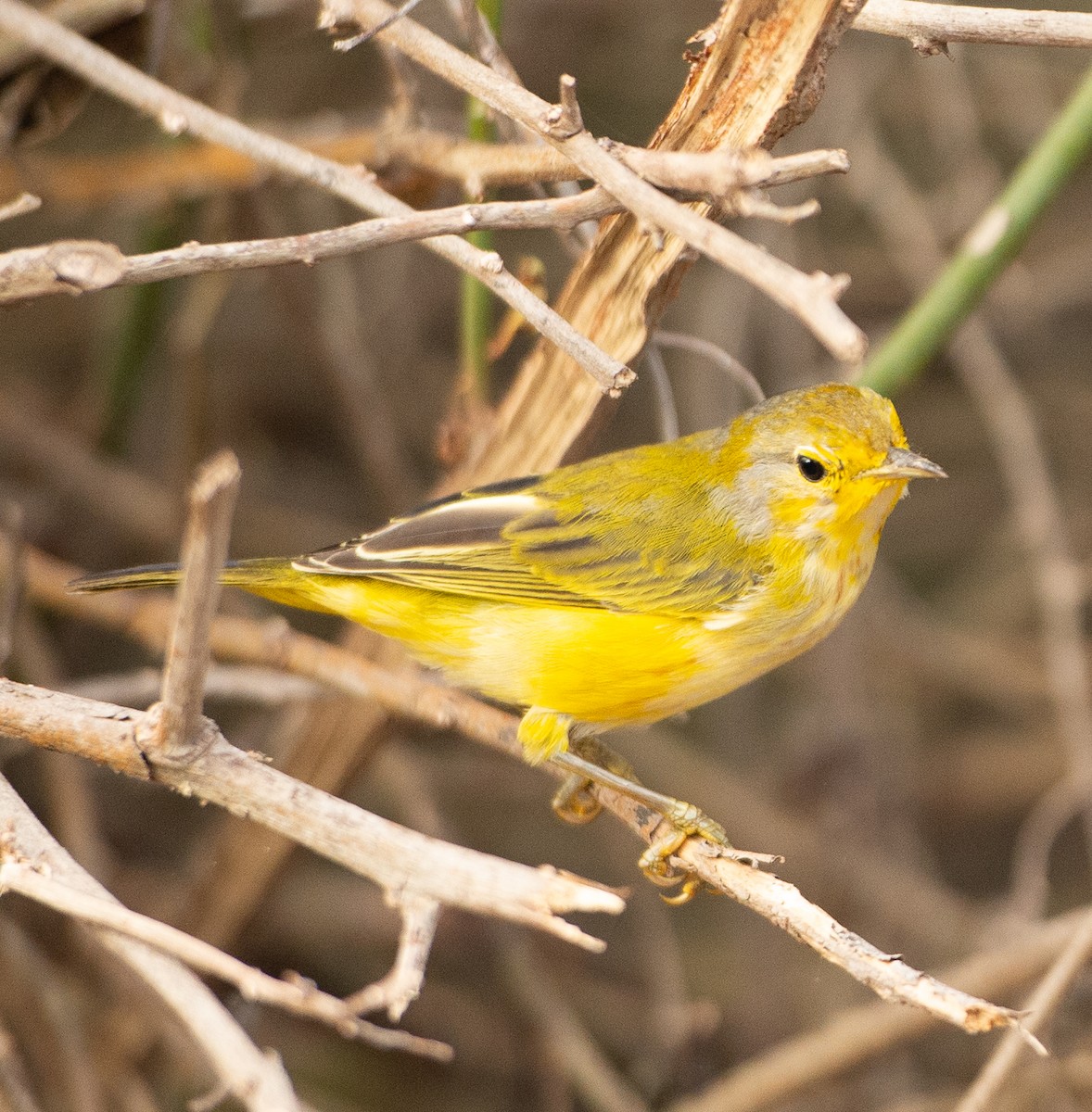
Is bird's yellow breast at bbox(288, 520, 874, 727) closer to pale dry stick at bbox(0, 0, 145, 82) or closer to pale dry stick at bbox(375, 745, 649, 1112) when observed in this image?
pale dry stick at bbox(375, 745, 649, 1112)

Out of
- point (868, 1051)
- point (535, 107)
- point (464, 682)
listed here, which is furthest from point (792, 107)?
point (868, 1051)

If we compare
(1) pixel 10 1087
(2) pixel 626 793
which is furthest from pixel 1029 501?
(1) pixel 10 1087

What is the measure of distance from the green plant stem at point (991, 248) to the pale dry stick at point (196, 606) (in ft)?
6.22

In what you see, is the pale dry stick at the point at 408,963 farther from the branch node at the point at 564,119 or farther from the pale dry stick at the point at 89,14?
the pale dry stick at the point at 89,14

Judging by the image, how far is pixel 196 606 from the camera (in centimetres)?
153

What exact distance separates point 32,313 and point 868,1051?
3.69m

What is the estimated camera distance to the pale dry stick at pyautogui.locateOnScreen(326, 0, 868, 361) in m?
1.39

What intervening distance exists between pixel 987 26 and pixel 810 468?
1.02 meters

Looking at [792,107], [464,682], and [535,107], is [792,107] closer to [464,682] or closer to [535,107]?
[535,107]

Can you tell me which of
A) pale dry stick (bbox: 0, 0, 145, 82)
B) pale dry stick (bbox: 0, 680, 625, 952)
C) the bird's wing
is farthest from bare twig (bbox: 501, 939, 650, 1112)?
pale dry stick (bbox: 0, 0, 145, 82)

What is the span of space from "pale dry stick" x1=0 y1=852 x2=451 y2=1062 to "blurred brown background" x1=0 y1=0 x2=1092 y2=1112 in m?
1.83

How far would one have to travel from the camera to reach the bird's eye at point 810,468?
284 cm

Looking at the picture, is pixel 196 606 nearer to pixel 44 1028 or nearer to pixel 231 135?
pixel 231 135

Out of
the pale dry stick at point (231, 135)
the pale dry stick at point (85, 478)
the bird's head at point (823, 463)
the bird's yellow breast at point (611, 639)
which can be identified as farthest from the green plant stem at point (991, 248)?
the pale dry stick at point (85, 478)
